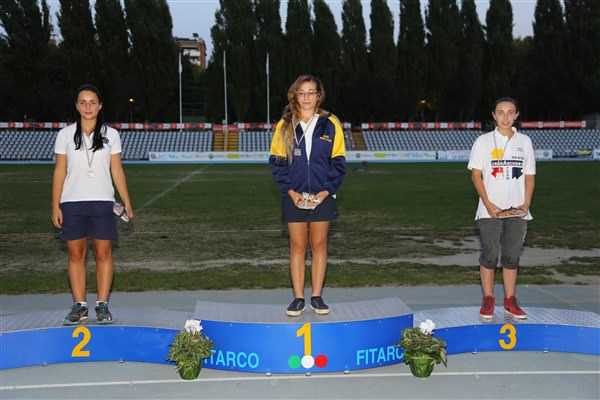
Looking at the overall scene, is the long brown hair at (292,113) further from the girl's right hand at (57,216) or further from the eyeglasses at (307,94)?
the girl's right hand at (57,216)

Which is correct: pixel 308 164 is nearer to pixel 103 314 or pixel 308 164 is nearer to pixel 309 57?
pixel 103 314

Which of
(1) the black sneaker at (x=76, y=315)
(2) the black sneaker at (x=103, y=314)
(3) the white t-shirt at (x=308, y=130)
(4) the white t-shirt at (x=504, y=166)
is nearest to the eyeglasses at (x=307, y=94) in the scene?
(3) the white t-shirt at (x=308, y=130)

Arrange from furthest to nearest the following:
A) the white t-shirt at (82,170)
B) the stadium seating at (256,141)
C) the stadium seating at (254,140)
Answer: the stadium seating at (254,140) < the stadium seating at (256,141) < the white t-shirt at (82,170)

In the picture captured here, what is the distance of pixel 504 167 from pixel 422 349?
173cm

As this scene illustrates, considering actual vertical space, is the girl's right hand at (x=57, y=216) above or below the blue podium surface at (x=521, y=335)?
above

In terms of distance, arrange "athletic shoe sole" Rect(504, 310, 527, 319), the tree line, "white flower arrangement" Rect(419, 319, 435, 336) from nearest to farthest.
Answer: "white flower arrangement" Rect(419, 319, 435, 336), "athletic shoe sole" Rect(504, 310, 527, 319), the tree line

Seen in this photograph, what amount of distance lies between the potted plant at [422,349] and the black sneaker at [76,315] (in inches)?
99.2

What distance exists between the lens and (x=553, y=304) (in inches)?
285

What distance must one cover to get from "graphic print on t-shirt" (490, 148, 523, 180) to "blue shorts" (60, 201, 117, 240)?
319 cm

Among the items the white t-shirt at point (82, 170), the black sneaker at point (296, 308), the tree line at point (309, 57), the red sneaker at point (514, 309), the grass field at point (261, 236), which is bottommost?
the grass field at point (261, 236)

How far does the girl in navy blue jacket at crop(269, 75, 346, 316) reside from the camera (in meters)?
5.37

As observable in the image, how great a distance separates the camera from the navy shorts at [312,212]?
542cm

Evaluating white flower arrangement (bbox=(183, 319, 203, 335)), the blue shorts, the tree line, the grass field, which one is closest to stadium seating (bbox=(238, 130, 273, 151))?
the tree line

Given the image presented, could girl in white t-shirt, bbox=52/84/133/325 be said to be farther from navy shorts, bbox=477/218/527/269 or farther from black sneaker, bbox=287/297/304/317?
navy shorts, bbox=477/218/527/269
